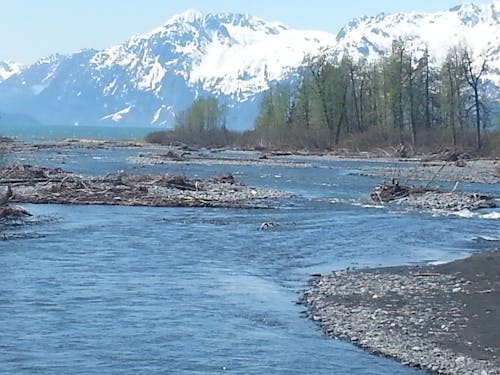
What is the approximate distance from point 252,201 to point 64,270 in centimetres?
2313

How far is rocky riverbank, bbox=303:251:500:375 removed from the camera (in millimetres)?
18547

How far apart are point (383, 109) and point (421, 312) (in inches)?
4170

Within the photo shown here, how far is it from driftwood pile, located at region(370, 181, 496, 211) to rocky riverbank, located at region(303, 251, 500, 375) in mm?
19230

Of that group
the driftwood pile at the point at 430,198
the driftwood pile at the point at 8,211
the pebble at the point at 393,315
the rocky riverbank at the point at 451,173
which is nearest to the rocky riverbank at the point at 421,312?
the pebble at the point at 393,315

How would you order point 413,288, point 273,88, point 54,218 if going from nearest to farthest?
point 413,288 → point 54,218 → point 273,88

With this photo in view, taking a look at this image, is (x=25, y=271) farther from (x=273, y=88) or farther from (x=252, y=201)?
(x=273, y=88)

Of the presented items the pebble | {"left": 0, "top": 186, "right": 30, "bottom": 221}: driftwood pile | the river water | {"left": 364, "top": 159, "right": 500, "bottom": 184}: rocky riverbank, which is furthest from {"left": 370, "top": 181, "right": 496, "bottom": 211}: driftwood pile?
the pebble

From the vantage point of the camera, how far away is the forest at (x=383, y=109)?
114m

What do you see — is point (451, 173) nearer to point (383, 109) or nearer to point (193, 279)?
point (193, 279)

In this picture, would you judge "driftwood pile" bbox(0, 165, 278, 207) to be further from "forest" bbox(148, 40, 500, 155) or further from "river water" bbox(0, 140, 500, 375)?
"forest" bbox(148, 40, 500, 155)

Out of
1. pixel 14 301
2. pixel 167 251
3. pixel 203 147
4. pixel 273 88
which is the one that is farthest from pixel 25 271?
pixel 273 88

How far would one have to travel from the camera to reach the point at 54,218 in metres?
41.1

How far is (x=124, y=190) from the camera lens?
51.5m

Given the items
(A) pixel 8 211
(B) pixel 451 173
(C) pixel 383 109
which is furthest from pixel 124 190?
(C) pixel 383 109
